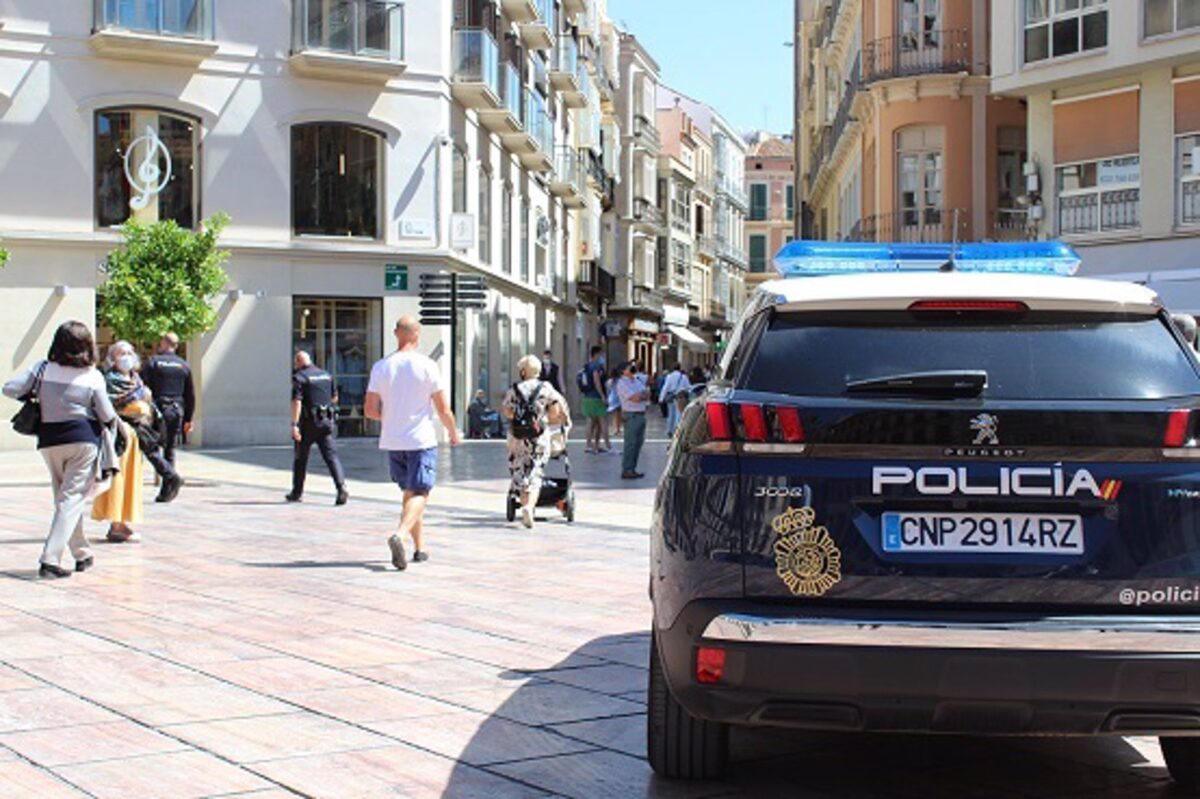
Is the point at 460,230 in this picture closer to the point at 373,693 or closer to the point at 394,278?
the point at 394,278

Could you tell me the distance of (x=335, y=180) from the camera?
1283 inches

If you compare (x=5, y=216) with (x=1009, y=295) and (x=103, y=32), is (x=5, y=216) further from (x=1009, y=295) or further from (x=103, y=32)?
(x=1009, y=295)

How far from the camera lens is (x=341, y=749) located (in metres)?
6.15

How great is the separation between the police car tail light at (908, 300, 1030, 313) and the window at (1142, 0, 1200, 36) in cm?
2546

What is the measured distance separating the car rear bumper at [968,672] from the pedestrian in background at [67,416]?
7.39 metres

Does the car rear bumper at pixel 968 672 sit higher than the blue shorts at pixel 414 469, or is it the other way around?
the blue shorts at pixel 414 469

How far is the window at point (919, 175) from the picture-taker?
35250 millimetres

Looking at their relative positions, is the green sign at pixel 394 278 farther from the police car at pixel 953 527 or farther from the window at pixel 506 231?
the police car at pixel 953 527

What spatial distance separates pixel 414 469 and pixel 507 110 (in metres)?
26.2

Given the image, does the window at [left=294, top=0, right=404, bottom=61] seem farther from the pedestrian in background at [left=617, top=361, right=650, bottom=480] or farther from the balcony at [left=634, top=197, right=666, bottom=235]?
the balcony at [left=634, top=197, right=666, bottom=235]

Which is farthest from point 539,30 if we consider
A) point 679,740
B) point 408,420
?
point 679,740

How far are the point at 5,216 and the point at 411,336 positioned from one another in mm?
20007

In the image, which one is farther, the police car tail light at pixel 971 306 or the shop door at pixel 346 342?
the shop door at pixel 346 342

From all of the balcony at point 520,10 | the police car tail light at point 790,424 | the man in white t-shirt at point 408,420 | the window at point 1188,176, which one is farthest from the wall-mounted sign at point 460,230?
the police car tail light at point 790,424
